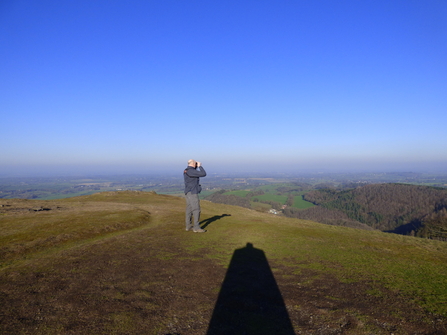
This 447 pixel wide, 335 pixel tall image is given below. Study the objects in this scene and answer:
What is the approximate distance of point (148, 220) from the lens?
21422 mm

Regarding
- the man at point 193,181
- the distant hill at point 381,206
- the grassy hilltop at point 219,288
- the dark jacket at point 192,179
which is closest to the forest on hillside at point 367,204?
the distant hill at point 381,206

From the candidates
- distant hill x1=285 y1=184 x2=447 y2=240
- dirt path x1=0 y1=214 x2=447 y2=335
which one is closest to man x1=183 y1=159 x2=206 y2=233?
dirt path x1=0 y1=214 x2=447 y2=335

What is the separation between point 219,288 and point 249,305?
130 cm

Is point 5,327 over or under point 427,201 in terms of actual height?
over

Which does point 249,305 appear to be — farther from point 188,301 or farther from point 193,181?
point 193,181

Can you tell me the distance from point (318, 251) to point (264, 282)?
5.26m

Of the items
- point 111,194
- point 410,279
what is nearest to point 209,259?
point 410,279

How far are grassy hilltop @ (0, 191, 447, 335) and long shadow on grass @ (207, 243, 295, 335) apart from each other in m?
0.03

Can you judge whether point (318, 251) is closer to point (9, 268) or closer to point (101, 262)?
point (101, 262)

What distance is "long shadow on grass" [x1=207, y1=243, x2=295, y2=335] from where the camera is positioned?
5.20 m

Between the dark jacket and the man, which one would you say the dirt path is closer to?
the man

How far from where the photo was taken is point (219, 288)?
24.0 feet

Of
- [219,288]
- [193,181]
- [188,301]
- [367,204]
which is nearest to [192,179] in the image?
[193,181]

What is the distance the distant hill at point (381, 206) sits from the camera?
4865 inches
